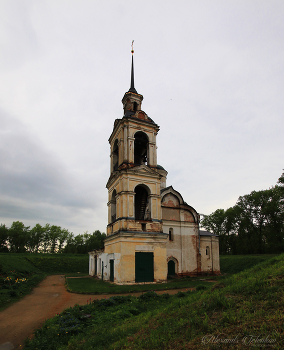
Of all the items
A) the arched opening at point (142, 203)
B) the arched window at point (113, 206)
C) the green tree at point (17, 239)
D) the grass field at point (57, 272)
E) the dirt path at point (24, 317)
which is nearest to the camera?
the dirt path at point (24, 317)

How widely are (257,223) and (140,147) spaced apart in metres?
38.3

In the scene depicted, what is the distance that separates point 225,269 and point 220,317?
3098 cm

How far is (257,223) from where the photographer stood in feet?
174

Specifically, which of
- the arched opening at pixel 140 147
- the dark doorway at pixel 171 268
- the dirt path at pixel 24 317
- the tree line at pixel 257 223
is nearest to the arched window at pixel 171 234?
the dark doorway at pixel 171 268

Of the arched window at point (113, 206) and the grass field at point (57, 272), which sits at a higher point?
the arched window at point (113, 206)

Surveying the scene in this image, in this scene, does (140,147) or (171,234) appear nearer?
(171,234)

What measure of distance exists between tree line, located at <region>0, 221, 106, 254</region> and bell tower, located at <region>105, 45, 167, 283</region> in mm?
55102

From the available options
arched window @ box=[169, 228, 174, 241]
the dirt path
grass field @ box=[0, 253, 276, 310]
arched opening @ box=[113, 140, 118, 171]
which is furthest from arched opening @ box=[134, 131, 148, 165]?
the dirt path

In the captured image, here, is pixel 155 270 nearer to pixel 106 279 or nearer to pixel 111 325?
pixel 106 279

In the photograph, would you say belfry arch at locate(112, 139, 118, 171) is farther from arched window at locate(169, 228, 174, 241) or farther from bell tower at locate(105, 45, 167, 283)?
arched window at locate(169, 228, 174, 241)

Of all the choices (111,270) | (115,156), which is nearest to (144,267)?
(111,270)

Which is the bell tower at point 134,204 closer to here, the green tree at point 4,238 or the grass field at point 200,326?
the grass field at point 200,326

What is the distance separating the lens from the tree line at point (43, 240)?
74750mm

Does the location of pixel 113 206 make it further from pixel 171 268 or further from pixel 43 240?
pixel 43 240
